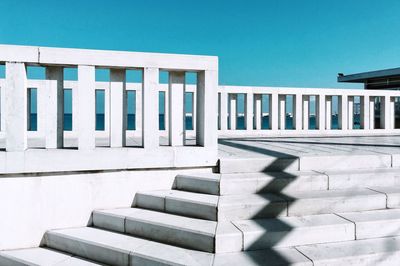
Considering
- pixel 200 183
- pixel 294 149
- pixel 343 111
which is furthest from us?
pixel 343 111

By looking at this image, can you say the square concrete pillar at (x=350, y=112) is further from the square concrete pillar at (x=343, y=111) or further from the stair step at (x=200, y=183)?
the stair step at (x=200, y=183)

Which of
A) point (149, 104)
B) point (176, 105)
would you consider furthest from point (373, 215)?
point (149, 104)

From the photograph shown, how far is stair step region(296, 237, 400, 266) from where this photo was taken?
2652 millimetres

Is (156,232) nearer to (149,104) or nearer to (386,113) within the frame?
(149,104)

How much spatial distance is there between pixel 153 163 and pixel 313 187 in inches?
81.3

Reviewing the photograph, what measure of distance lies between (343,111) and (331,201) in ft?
19.5

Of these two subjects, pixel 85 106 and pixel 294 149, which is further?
pixel 294 149

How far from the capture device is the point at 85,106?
3.62 meters

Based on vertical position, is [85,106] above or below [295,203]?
above

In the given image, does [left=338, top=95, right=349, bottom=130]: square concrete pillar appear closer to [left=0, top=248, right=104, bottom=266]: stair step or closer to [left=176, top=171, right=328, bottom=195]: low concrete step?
[left=176, top=171, right=328, bottom=195]: low concrete step

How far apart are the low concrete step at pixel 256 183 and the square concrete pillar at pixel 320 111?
15.8ft

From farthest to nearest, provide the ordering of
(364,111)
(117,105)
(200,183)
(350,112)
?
(350,112)
(364,111)
(117,105)
(200,183)

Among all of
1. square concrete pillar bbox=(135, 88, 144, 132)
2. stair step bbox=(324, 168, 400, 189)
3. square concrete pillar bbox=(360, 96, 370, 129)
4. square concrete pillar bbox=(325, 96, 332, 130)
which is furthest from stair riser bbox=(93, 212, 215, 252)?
square concrete pillar bbox=(360, 96, 370, 129)

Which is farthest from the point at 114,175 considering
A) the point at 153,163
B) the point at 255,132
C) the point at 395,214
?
the point at 255,132
